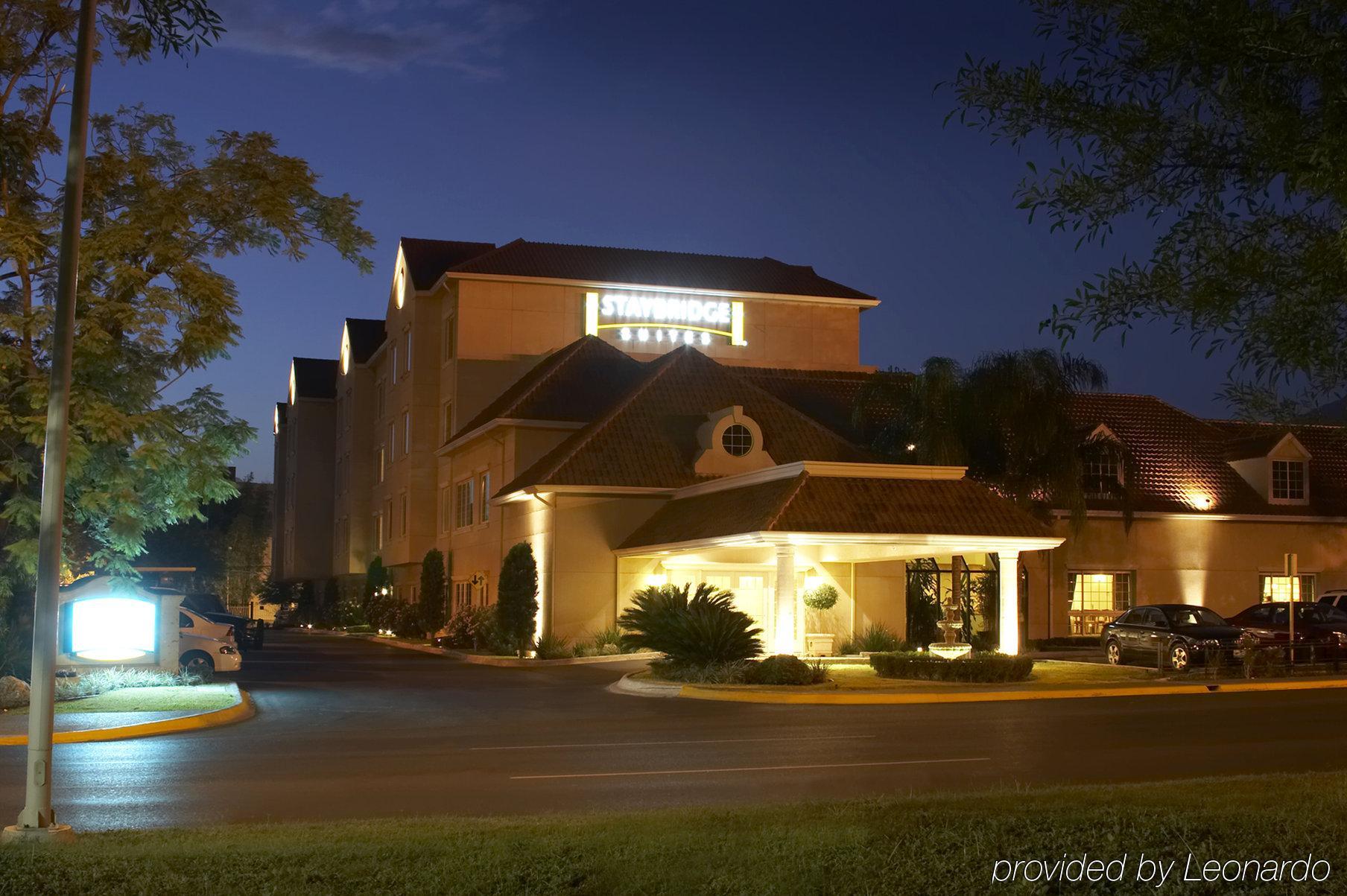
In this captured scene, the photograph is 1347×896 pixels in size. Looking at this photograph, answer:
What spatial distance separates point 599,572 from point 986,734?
21062 millimetres

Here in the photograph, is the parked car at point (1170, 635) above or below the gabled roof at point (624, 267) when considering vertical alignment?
below

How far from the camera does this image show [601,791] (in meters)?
13.7

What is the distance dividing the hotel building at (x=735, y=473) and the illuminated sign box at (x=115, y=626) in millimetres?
11568

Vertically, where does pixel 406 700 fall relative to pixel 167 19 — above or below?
below

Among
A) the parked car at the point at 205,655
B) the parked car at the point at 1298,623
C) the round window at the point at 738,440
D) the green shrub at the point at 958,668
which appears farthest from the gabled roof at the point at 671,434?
the green shrub at the point at 958,668

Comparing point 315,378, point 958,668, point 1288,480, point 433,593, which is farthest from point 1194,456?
point 315,378

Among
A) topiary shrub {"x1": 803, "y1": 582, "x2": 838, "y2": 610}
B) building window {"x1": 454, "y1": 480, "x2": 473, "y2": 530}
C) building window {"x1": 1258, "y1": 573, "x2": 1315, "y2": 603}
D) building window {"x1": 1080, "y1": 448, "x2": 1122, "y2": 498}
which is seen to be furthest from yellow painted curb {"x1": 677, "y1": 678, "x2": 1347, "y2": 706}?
building window {"x1": 454, "y1": 480, "x2": 473, "y2": 530}

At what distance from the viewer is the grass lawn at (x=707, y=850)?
844 cm

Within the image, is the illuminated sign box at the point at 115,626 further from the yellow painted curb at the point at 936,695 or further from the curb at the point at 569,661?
the curb at the point at 569,661

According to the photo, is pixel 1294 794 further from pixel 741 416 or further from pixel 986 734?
pixel 741 416

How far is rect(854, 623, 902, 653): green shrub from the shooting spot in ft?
124

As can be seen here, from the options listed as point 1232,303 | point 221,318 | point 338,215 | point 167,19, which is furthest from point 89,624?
point 1232,303

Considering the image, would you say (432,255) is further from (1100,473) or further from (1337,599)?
(1337,599)

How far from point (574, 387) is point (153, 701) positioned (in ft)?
76.6
